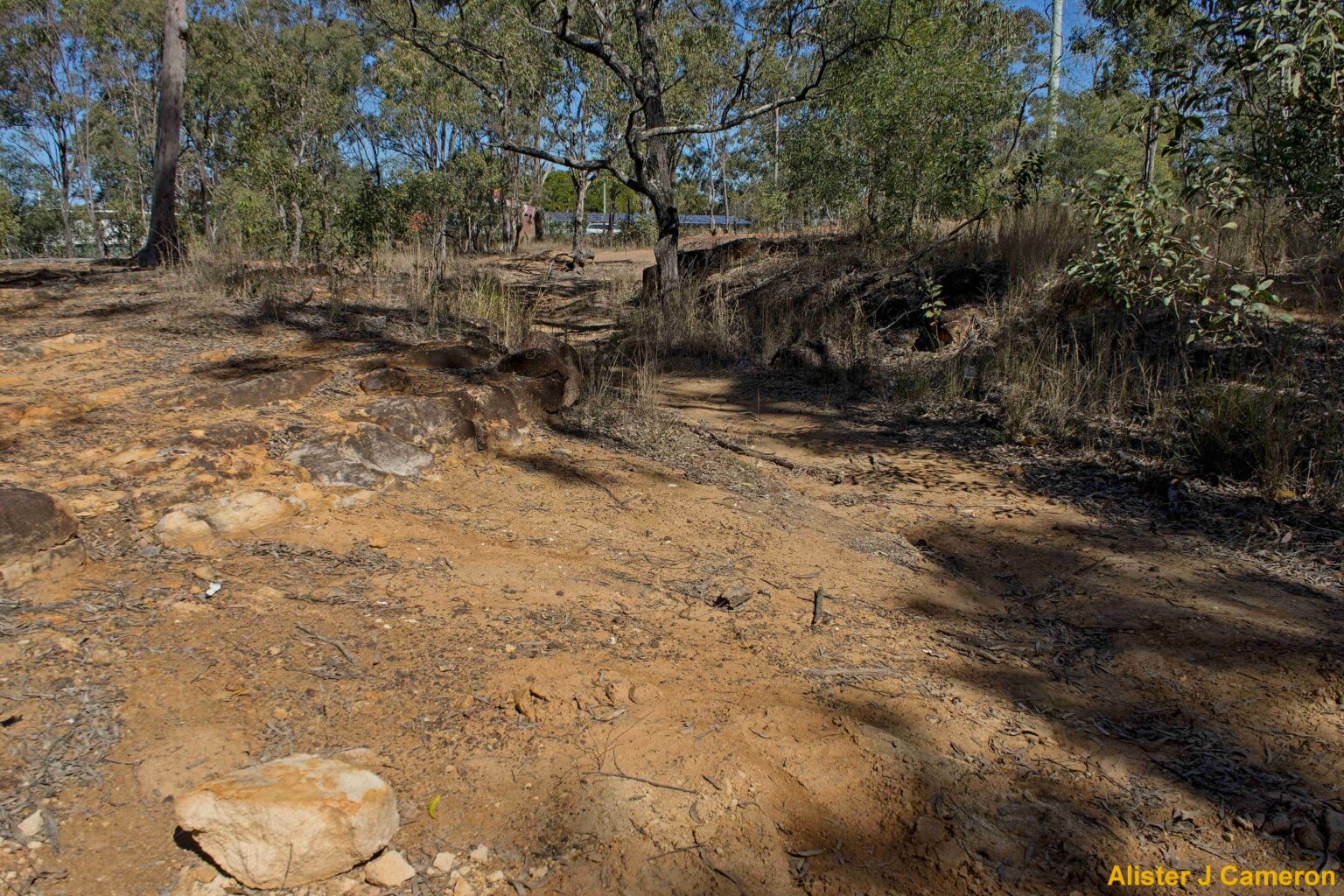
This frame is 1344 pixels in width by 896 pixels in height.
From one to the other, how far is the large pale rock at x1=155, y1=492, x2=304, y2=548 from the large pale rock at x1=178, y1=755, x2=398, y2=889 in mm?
1305

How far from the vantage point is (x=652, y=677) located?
2.46 meters

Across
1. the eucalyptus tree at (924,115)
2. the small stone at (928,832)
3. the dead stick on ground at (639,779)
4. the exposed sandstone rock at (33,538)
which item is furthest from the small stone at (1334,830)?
the eucalyptus tree at (924,115)

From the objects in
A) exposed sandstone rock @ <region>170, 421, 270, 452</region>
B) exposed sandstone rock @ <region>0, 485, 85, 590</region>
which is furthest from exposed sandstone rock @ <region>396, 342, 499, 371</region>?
exposed sandstone rock @ <region>0, 485, 85, 590</region>

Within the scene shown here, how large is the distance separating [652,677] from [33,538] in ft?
6.27

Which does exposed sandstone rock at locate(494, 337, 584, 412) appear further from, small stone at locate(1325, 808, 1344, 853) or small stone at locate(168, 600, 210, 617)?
small stone at locate(1325, 808, 1344, 853)

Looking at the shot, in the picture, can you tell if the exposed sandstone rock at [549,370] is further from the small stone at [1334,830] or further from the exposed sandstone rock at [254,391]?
the small stone at [1334,830]

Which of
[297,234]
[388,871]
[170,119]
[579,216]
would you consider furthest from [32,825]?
[579,216]

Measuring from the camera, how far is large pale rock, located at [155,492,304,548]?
277 cm

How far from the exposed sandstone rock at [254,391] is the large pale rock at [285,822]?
2554 mm

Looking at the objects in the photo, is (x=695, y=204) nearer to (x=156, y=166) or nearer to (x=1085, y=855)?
(x=156, y=166)

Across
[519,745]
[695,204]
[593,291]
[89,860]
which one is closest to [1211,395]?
[519,745]

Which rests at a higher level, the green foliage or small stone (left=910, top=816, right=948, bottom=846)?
the green foliage

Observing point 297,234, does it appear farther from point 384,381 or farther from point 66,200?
point 66,200

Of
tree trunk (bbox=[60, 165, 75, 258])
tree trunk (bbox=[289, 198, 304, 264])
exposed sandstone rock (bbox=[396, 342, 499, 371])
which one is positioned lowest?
exposed sandstone rock (bbox=[396, 342, 499, 371])
